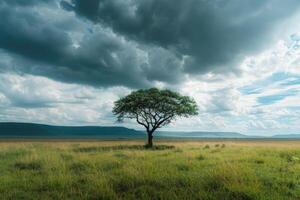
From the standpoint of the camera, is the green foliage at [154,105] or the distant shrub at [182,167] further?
the green foliage at [154,105]

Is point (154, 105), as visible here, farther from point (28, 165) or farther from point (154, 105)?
point (28, 165)

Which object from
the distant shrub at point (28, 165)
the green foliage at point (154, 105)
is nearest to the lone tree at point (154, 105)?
the green foliage at point (154, 105)

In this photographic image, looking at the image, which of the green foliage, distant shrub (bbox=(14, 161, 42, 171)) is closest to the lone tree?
the green foliage

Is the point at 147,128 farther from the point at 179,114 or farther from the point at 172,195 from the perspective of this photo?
the point at 172,195

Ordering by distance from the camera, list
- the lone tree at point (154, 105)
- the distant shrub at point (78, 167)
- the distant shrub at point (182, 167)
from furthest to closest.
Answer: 1. the lone tree at point (154, 105)
2. the distant shrub at point (78, 167)
3. the distant shrub at point (182, 167)

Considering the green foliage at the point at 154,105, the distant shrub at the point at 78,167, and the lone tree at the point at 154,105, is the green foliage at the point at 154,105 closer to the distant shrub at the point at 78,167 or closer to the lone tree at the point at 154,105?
the lone tree at the point at 154,105

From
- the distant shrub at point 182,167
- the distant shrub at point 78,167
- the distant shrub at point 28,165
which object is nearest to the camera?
the distant shrub at point 182,167

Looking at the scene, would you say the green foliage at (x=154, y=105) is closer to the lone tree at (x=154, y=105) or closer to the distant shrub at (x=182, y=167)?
the lone tree at (x=154, y=105)

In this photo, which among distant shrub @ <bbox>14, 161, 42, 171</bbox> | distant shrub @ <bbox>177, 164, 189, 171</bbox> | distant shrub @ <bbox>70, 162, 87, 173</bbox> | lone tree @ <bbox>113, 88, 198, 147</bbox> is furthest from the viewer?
lone tree @ <bbox>113, 88, 198, 147</bbox>

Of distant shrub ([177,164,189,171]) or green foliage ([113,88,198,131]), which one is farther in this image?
green foliage ([113,88,198,131])

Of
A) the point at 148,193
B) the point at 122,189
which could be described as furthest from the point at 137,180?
the point at 148,193

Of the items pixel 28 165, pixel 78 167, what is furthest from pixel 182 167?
pixel 28 165

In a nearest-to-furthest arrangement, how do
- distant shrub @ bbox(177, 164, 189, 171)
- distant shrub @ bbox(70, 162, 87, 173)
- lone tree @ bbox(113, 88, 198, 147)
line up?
distant shrub @ bbox(177, 164, 189, 171), distant shrub @ bbox(70, 162, 87, 173), lone tree @ bbox(113, 88, 198, 147)

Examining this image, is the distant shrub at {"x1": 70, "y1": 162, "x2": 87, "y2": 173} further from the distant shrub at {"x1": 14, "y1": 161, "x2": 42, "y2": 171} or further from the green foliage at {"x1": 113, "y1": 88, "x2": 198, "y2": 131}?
the green foliage at {"x1": 113, "y1": 88, "x2": 198, "y2": 131}
